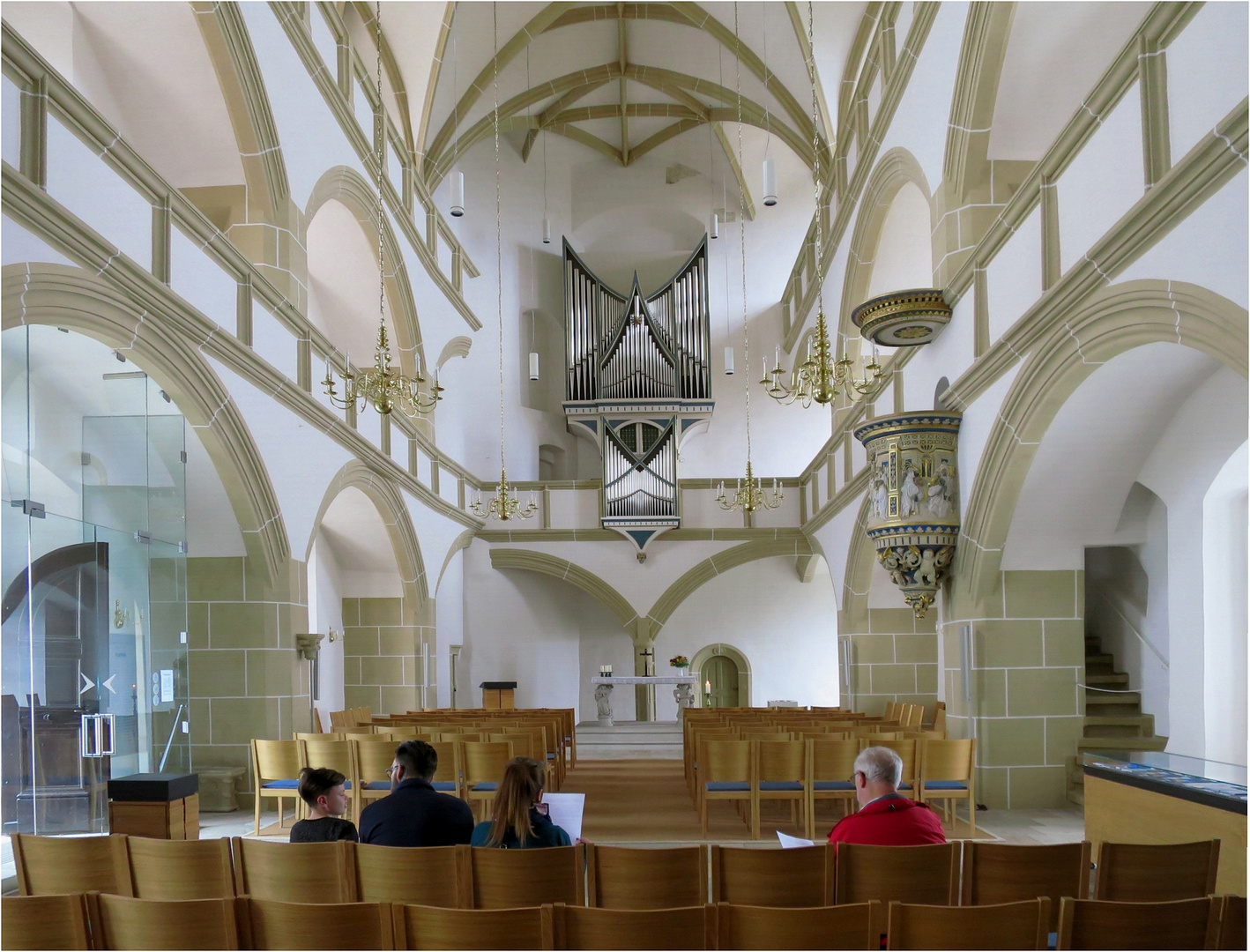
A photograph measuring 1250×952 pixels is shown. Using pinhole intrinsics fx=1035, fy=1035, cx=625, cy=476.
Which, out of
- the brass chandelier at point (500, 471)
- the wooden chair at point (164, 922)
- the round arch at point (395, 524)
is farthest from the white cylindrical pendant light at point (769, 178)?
the wooden chair at point (164, 922)

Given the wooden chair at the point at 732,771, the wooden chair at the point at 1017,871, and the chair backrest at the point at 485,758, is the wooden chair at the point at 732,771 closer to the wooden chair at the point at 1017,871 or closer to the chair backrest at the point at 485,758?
the chair backrest at the point at 485,758

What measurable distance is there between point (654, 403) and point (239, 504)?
33.7 feet

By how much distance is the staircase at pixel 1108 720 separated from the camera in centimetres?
816

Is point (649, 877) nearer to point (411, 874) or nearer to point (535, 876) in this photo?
point (535, 876)

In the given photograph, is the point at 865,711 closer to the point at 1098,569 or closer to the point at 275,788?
the point at 1098,569

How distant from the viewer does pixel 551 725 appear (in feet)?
31.8

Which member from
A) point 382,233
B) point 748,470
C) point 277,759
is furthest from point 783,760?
point 382,233

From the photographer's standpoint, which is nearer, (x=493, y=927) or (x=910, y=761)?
(x=493, y=927)

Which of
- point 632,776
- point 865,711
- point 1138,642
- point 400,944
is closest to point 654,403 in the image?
point 865,711

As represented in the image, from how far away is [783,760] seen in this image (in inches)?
272

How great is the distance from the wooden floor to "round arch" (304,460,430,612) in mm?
3649

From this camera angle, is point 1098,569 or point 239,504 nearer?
point 239,504

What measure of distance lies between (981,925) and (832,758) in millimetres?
4229

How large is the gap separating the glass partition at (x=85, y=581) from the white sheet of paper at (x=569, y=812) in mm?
2707
